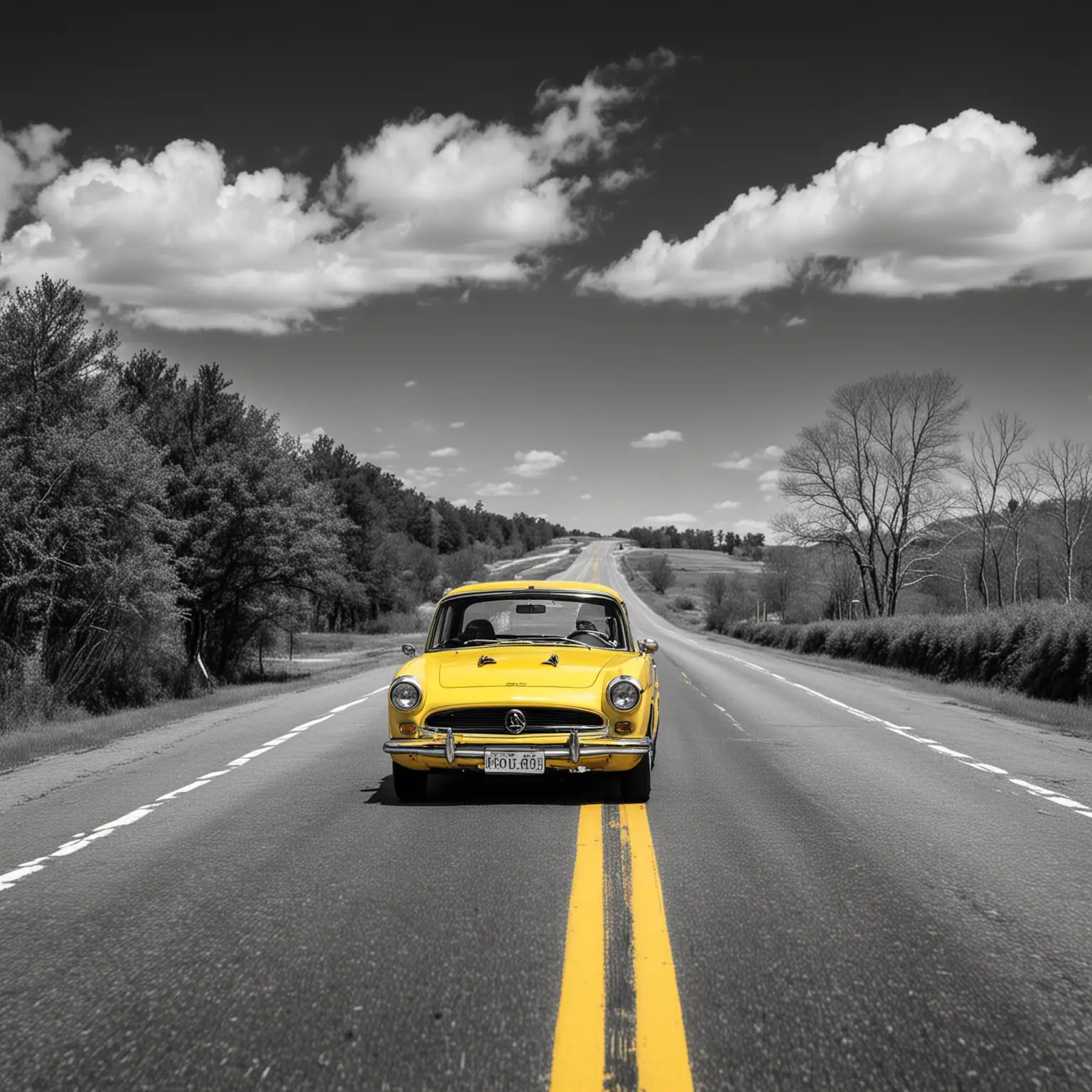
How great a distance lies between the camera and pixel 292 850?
545 cm

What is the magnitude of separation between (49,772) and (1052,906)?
8.45 metres

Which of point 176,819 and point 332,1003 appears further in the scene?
point 176,819

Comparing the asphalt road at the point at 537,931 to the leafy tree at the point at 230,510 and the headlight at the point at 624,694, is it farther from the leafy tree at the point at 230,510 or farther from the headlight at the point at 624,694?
the leafy tree at the point at 230,510

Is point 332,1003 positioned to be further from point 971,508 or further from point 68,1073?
point 971,508

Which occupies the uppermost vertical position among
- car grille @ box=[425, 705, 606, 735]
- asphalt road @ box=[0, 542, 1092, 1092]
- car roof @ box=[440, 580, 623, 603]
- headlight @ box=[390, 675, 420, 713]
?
car roof @ box=[440, 580, 623, 603]

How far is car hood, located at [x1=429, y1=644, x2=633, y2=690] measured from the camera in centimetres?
681

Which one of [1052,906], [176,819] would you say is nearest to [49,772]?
[176,819]

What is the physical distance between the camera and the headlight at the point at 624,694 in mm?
6605

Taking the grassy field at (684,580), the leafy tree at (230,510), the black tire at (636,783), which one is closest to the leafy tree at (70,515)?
the leafy tree at (230,510)

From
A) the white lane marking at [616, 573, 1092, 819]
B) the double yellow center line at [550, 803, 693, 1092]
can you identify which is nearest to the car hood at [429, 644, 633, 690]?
the double yellow center line at [550, 803, 693, 1092]

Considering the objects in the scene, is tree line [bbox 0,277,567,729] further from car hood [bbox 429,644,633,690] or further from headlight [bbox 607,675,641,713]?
headlight [bbox 607,675,641,713]

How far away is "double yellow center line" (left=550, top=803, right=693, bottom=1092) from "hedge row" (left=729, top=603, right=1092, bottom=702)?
1550cm

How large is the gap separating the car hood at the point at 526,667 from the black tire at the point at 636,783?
0.69 meters

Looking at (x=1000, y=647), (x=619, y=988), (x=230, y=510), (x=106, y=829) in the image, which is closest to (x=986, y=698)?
(x=1000, y=647)
